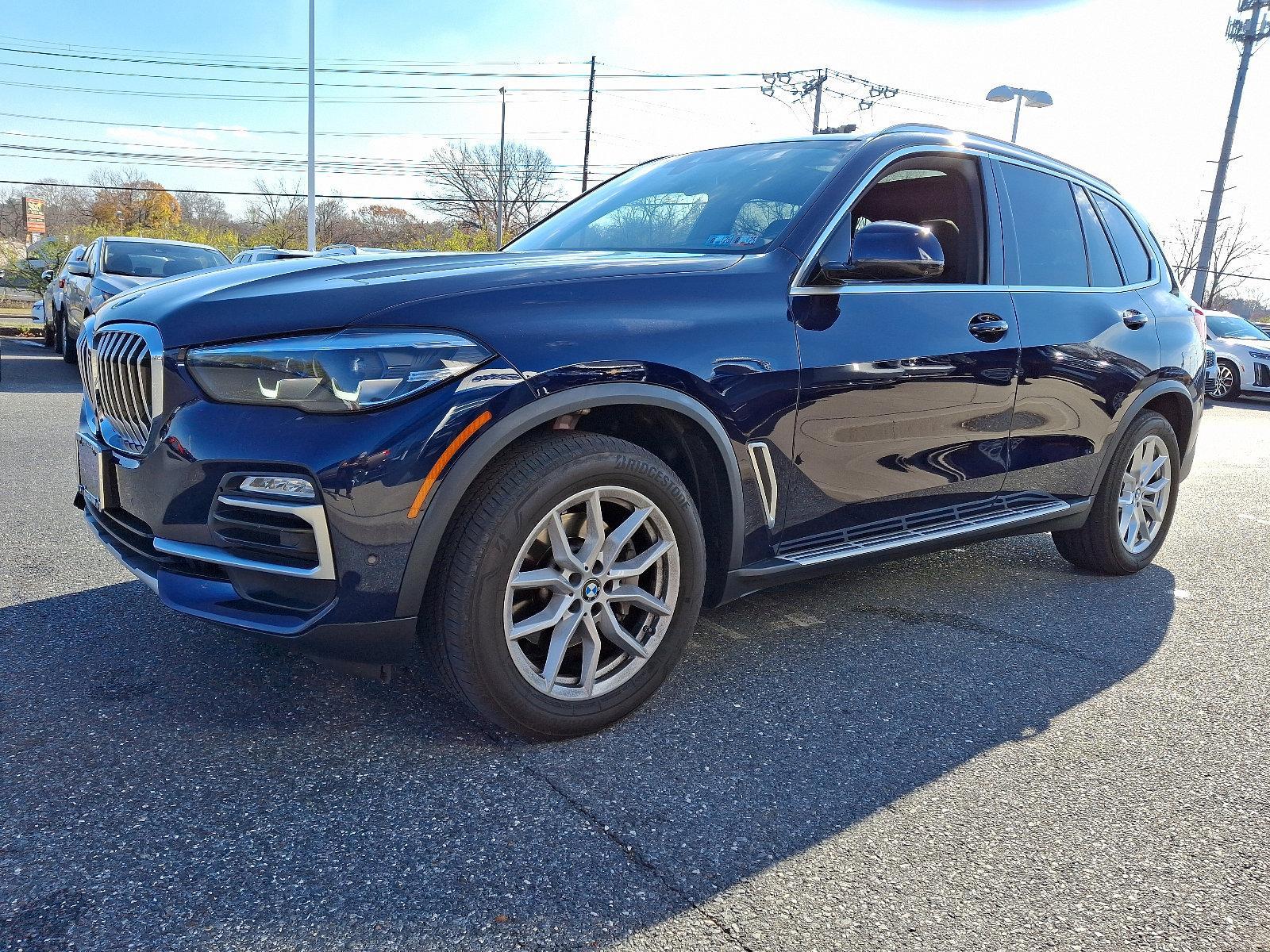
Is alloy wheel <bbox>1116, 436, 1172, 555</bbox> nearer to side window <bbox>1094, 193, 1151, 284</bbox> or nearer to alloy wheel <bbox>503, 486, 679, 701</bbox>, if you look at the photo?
side window <bbox>1094, 193, 1151, 284</bbox>

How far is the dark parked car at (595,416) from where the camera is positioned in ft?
7.51

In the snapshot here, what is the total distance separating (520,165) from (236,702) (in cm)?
5670

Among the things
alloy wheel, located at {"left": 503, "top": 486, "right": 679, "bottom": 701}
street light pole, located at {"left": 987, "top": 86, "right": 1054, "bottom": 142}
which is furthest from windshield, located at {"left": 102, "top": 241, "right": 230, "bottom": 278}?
street light pole, located at {"left": 987, "top": 86, "right": 1054, "bottom": 142}

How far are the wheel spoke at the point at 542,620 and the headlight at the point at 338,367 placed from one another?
25.9 inches

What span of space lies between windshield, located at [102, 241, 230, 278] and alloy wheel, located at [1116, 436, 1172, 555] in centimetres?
939

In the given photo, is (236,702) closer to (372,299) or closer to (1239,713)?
(372,299)

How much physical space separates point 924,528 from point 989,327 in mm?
783

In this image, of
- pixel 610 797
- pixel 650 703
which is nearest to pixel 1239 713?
pixel 650 703

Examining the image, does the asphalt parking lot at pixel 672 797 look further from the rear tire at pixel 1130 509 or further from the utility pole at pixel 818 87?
the utility pole at pixel 818 87

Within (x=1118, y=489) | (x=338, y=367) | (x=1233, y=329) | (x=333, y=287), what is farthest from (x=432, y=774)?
(x=1233, y=329)

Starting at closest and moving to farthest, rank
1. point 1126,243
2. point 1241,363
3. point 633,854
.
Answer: point 633,854, point 1126,243, point 1241,363

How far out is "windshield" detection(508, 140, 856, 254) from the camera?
329 centimetres

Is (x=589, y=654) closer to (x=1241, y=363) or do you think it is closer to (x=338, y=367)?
(x=338, y=367)

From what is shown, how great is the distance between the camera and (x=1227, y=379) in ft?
59.8
